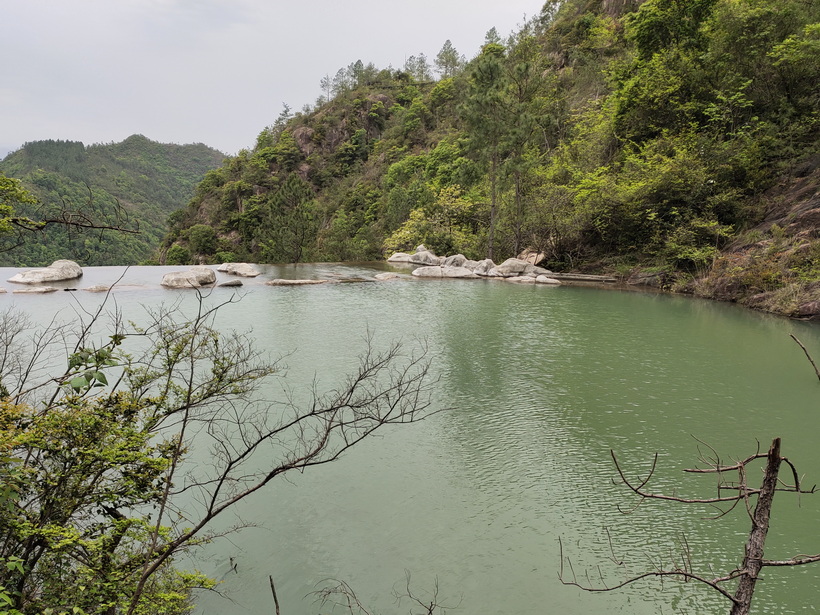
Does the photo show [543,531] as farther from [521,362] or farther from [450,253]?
[450,253]

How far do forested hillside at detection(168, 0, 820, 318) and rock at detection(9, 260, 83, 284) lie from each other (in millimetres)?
15603

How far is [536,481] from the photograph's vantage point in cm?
602

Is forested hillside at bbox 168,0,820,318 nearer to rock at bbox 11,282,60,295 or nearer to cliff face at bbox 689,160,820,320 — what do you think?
cliff face at bbox 689,160,820,320

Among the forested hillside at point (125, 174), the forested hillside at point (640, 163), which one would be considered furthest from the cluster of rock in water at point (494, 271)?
the forested hillside at point (125, 174)

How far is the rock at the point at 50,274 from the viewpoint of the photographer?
66.1 feet

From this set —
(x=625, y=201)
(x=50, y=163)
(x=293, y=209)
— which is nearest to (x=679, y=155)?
(x=625, y=201)

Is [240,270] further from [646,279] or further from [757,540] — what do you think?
[757,540]

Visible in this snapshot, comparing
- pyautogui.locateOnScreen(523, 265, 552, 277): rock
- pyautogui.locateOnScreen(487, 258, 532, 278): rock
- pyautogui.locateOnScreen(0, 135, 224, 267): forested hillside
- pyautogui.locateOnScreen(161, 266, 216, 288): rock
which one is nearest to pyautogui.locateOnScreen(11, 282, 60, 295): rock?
pyautogui.locateOnScreen(161, 266, 216, 288): rock

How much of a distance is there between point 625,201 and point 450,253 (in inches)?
474

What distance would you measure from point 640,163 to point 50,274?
27673mm

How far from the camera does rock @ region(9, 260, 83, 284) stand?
66.1 feet

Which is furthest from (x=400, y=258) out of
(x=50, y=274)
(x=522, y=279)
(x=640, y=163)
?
(x=50, y=274)

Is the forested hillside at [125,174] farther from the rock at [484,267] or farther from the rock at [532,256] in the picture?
the rock at [532,256]

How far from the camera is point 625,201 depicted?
22547mm
